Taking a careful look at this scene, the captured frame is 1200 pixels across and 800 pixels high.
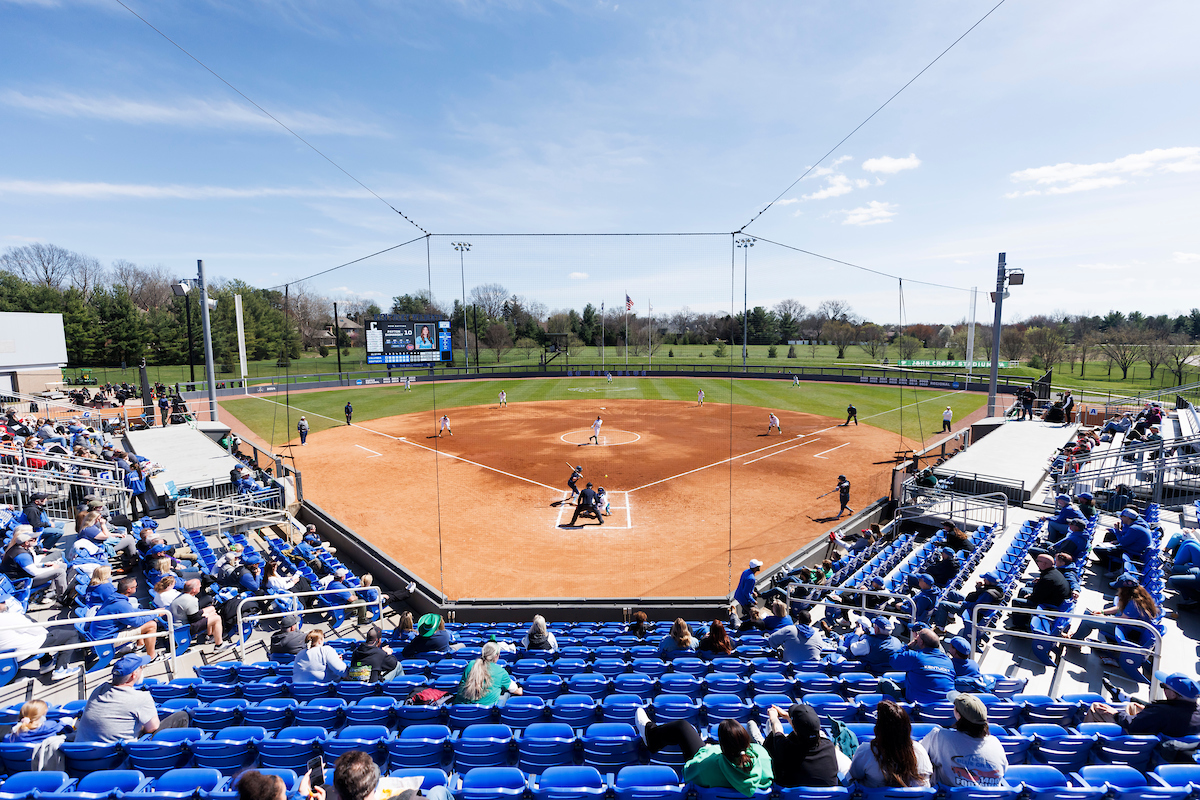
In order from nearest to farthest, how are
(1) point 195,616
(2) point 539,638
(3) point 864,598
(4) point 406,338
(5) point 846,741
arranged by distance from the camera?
1. (5) point 846,741
2. (2) point 539,638
3. (1) point 195,616
4. (3) point 864,598
5. (4) point 406,338

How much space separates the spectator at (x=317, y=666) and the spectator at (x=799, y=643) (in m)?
5.80

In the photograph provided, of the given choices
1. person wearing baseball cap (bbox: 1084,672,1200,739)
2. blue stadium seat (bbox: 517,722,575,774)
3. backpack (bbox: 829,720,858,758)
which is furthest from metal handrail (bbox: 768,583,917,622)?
blue stadium seat (bbox: 517,722,575,774)

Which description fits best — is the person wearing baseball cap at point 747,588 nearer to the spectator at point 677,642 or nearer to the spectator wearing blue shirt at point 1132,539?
the spectator at point 677,642

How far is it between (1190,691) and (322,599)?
40.0 feet

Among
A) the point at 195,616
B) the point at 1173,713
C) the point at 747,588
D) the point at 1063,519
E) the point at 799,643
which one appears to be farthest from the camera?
the point at 1063,519

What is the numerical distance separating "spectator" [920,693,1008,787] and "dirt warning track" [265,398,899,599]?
9.35 m

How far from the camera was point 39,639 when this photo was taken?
23.4 ft

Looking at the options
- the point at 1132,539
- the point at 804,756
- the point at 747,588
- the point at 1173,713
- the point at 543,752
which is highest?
the point at 804,756

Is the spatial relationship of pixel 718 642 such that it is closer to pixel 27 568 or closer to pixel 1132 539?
pixel 1132 539

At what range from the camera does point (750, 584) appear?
1022 centimetres

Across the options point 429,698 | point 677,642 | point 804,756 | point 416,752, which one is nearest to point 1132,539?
point 677,642

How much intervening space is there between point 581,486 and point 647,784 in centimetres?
1760

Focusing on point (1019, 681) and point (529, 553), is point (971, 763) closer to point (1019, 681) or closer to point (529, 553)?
point (1019, 681)

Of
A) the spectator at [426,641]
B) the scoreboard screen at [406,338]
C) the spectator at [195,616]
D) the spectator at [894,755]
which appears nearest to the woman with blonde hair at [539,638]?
the spectator at [426,641]
